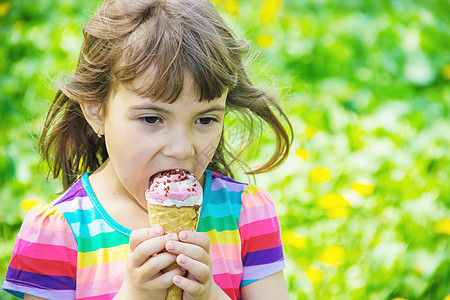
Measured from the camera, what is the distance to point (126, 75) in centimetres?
161

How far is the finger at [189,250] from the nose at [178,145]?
9.1 inches

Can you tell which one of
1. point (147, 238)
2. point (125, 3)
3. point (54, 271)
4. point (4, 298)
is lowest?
point (4, 298)

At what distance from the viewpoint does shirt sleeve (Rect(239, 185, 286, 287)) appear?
1.91 m

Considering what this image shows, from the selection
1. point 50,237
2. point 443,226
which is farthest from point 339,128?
point 50,237

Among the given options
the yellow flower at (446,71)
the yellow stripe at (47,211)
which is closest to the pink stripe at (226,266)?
the yellow stripe at (47,211)

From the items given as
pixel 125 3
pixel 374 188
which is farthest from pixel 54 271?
pixel 374 188

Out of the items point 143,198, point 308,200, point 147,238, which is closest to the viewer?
point 147,238

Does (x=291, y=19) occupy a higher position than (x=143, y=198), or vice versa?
(x=291, y=19)

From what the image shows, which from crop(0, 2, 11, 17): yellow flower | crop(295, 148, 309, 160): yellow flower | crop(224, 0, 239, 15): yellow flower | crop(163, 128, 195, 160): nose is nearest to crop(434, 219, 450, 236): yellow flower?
crop(295, 148, 309, 160): yellow flower

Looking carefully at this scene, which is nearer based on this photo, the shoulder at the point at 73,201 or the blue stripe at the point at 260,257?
the shoulder at the point at 73,201

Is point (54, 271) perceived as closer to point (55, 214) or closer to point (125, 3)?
point (55, 214)

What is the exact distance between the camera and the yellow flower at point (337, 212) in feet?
9.33

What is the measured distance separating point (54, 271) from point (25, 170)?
1.54m

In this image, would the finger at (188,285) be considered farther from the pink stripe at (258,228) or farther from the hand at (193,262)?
the pink stripe at (258,228)
